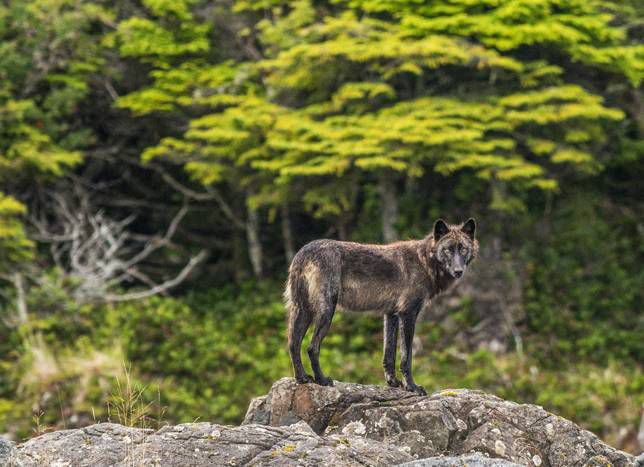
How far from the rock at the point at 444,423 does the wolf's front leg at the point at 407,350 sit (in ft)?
0.76

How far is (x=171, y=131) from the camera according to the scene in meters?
24.9

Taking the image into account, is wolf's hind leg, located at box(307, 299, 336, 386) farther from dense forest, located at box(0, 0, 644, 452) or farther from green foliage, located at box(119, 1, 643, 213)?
green foliage, located at box(119, 1, 643, 213)

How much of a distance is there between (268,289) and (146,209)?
4825 mm

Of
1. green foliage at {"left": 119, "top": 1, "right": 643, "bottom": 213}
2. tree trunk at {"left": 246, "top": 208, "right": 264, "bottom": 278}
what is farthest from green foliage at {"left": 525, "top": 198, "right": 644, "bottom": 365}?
tree trunk at {"left": 246, "top": 208, "right": 264, "bottom": 278}

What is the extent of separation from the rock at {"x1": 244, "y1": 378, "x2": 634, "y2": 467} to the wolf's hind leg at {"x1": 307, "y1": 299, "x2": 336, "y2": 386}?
115mm

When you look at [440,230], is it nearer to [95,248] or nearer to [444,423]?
[444,423]

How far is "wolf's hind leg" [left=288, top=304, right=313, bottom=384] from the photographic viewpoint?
1000cm

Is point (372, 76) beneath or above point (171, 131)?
above

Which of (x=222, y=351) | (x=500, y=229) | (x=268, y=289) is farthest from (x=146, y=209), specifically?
(x=500, y=229)

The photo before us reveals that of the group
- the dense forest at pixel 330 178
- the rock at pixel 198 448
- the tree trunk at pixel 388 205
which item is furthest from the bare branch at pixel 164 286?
the rock at pixel 198 448

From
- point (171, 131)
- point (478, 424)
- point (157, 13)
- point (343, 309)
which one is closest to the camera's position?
point (478, 424)

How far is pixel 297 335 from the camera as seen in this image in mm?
10172

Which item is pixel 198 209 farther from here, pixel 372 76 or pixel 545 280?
pixel 545 280

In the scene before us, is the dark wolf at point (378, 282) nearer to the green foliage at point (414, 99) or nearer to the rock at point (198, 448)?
the rock at point (198, 448)
